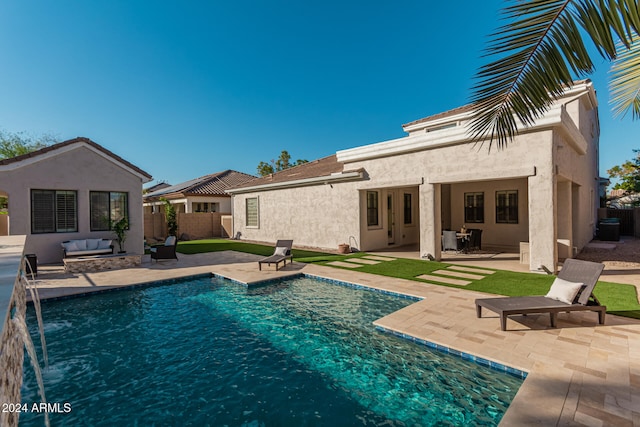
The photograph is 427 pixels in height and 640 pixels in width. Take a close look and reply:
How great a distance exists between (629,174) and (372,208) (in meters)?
38.5

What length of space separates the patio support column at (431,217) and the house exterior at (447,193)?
1.6 inches

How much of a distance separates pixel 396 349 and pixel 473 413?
171 cm

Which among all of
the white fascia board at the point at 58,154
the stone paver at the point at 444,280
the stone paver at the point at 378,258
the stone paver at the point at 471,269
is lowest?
the stone paver at the point at 444,280

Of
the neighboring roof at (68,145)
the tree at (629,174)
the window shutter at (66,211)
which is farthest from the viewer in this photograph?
the tree at (629,174)

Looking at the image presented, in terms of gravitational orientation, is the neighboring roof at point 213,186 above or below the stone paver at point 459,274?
above

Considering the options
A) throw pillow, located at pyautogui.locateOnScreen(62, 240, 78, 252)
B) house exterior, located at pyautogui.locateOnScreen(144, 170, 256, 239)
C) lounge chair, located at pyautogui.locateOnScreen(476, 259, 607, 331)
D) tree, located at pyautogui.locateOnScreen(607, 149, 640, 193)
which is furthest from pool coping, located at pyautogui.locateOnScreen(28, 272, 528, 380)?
tree, located at pyautogui.locateOnScreen(607, 149, 640, 193)

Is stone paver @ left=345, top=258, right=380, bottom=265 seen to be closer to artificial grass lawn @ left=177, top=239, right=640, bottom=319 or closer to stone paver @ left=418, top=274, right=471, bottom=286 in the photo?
artificial grass lawn @ left=177, top=239, right=640, bottom=319

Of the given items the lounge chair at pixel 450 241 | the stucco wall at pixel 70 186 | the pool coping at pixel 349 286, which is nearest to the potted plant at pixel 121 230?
the stucco wall at pixel 70 186

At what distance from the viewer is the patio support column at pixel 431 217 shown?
12445 millimetres

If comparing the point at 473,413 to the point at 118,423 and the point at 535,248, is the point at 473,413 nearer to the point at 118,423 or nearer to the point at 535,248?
the point at 118,423

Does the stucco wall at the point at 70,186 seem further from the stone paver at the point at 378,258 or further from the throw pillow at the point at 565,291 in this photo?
the throw pillow at the point at 565,291

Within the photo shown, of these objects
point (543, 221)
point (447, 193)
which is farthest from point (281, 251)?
point (447, 193)

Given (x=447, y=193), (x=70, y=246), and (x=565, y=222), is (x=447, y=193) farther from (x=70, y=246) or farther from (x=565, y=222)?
(x=70, y=246)

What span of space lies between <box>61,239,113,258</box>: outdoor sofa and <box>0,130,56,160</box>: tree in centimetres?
3488
